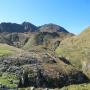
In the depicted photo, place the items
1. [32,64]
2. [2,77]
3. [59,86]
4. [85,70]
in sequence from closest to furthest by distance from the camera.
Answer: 1. [2,77]
2. [59,86]
3. [32,64]
4. [85,70]

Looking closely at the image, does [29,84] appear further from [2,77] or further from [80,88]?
[80,88]

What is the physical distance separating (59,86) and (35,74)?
11446 mm

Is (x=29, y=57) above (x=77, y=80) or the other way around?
above

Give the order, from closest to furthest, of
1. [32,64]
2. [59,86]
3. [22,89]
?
[22,89]
[59,86]
[32,64]

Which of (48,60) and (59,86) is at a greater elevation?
(48,60)

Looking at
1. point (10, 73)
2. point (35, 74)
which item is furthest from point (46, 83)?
point (10, 73)

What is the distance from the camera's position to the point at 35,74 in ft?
436

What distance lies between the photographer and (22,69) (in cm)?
13625

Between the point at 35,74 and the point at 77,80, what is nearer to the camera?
the point at 35,74

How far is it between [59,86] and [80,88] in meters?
15.7

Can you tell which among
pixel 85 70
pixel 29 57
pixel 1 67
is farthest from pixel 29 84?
pixel 85 70

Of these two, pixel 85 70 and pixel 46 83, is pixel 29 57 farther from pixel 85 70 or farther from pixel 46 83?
pixel 85 70

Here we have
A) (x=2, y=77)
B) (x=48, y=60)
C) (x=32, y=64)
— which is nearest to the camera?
(x=2, y=77)

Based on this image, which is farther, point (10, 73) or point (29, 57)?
point (29, 57)
